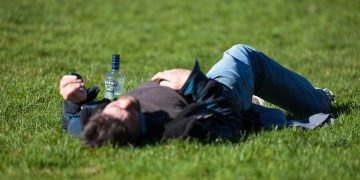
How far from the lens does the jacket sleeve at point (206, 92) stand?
214 inches

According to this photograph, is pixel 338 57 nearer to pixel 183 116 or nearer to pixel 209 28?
pixel 209 28

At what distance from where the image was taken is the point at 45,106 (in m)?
7.16

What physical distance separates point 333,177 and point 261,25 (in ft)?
38.1

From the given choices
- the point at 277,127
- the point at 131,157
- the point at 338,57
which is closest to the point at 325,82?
the point at 338,57

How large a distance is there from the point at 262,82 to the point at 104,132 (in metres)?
2.18

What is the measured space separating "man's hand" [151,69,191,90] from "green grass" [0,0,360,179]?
24.1 inches

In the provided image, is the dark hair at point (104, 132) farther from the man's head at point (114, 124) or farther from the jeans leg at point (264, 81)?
the jeans leg at point (264, 81)

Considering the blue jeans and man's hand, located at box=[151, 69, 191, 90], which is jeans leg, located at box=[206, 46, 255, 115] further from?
man's hand, located at box=[151, 69, 191, 90]

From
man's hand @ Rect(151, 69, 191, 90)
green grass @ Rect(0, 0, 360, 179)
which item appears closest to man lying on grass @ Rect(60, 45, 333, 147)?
man's hand @ Rect(151, 69, 191, 90)

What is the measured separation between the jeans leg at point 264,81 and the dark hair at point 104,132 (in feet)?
4.21

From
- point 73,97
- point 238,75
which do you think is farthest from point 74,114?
point 238,75

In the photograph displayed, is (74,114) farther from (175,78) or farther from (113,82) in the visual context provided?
(175,78)

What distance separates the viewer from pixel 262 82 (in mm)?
6543

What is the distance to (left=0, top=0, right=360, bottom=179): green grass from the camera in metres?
4.86
